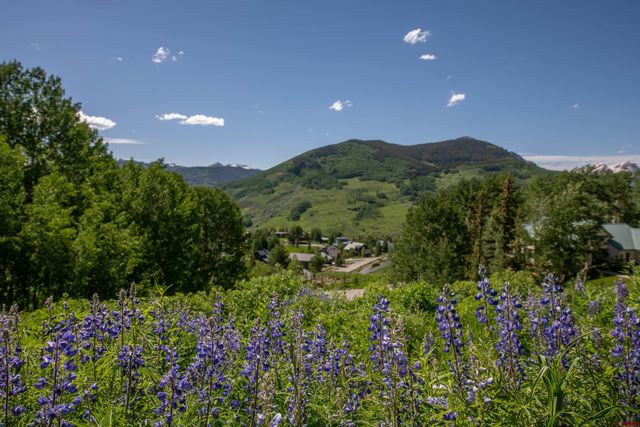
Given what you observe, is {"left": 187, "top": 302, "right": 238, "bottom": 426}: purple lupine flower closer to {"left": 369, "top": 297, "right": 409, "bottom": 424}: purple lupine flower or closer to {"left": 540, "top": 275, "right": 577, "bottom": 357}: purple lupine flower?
{"left": 369, "top": 297, "right": 409, "bottom": 424}: purple lupine flower

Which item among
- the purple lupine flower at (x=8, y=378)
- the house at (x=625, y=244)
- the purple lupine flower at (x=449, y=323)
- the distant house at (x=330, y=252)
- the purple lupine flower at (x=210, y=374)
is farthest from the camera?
the distant house at (x=330, y=252)

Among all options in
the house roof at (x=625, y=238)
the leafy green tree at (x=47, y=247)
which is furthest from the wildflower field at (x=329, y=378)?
the house roof at (x=625, y=238)

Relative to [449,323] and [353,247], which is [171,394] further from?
[353,247]

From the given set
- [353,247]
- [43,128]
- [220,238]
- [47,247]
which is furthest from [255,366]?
[353,247]

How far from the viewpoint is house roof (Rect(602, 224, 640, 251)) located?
5709cm

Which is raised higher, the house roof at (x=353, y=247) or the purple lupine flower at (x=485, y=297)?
the purple lupine flower at (x=485, y=297)

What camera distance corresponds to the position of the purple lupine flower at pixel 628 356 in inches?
146

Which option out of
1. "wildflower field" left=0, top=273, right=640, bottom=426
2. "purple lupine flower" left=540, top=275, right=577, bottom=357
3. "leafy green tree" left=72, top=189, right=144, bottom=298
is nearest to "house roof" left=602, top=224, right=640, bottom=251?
Answer: "leafy green tree" left=72, top=189, right=144, bottom=298

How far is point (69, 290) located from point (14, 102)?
13.9 metres

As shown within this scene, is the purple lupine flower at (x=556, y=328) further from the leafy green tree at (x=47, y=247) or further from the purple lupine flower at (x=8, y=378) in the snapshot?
the leafy green tree at (x=47, y=247)

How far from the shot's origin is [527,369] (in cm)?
436

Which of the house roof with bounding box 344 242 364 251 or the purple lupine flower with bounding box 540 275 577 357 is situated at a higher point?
the purple lupine flower with bounding box 540 275 577 357

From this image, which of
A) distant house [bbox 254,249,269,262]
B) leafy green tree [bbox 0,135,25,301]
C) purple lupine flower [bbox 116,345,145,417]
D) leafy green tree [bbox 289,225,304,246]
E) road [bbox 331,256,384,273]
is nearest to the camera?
purple lupine flower [bbox 116,345,145,417]

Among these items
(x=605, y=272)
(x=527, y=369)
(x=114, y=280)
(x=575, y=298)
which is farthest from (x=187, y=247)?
(x=605, y=272)
